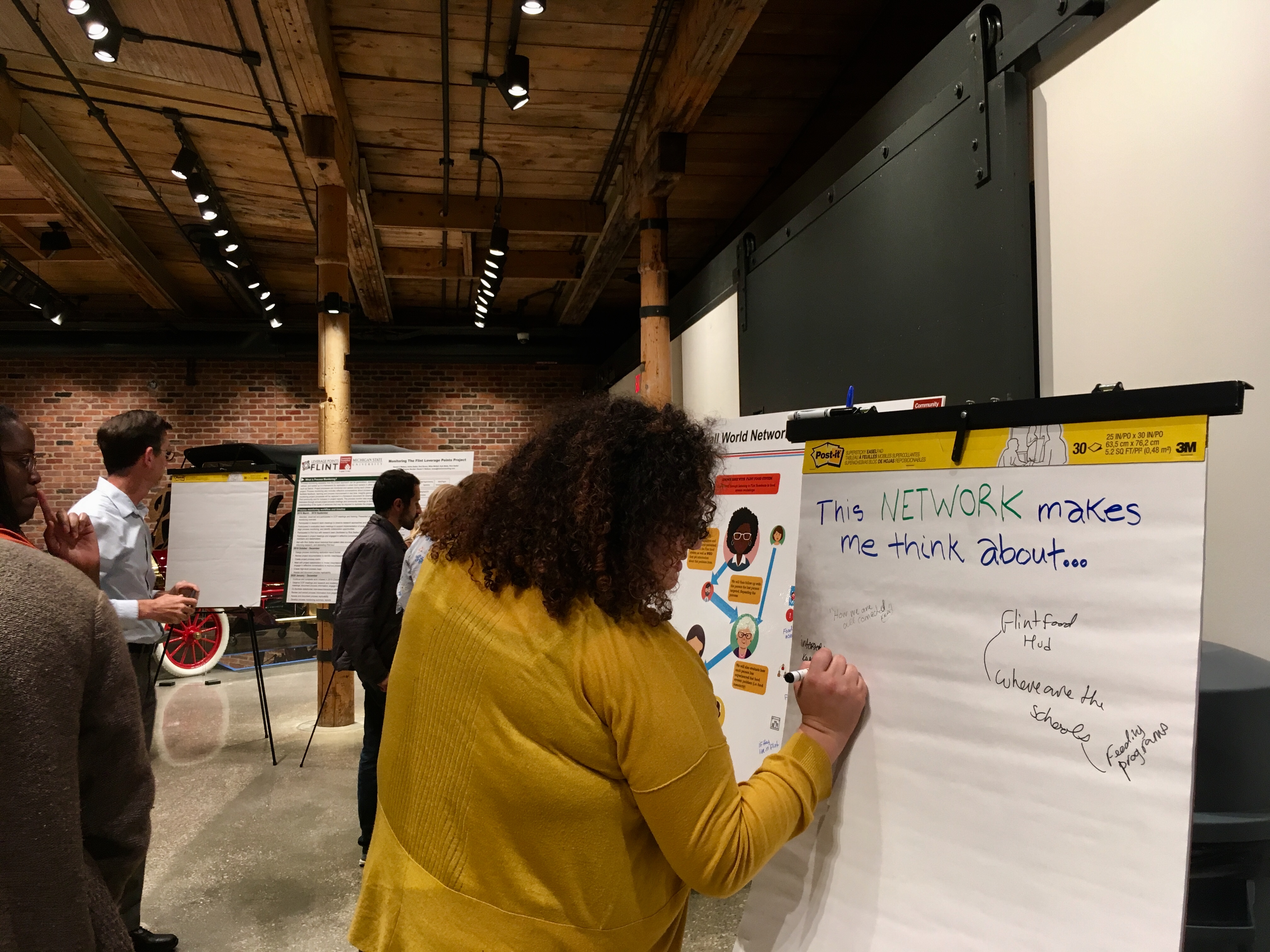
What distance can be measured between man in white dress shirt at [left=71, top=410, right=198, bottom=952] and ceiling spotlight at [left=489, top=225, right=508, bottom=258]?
3.04m

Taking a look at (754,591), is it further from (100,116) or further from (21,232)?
(21,232)

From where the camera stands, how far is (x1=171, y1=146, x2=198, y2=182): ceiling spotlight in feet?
14.7

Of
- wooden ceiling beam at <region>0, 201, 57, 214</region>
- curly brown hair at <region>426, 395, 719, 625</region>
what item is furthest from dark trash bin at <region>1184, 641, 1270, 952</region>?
wooden ceiling beam at <region>0, 201, 57, 214</region>

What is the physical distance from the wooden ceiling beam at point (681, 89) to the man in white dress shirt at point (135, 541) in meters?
2.41

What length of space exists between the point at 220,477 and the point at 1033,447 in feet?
13.8

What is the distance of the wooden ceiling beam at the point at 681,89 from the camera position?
295 cm

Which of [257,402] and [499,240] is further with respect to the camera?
[257,402]

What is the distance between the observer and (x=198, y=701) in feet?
18.9

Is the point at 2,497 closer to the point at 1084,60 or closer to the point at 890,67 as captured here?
the point at 1084,60

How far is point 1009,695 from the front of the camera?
1072 mm

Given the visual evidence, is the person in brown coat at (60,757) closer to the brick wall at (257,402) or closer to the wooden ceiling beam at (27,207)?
the wooden ceiling beam at (27,207)

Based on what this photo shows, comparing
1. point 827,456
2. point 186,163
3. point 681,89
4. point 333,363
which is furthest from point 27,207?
point 827,456

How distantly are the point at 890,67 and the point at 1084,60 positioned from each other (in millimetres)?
2497

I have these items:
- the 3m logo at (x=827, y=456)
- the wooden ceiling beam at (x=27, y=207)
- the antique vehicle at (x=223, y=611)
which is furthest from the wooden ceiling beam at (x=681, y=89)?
the wooden ceiling beam at (x=27, y=207)
